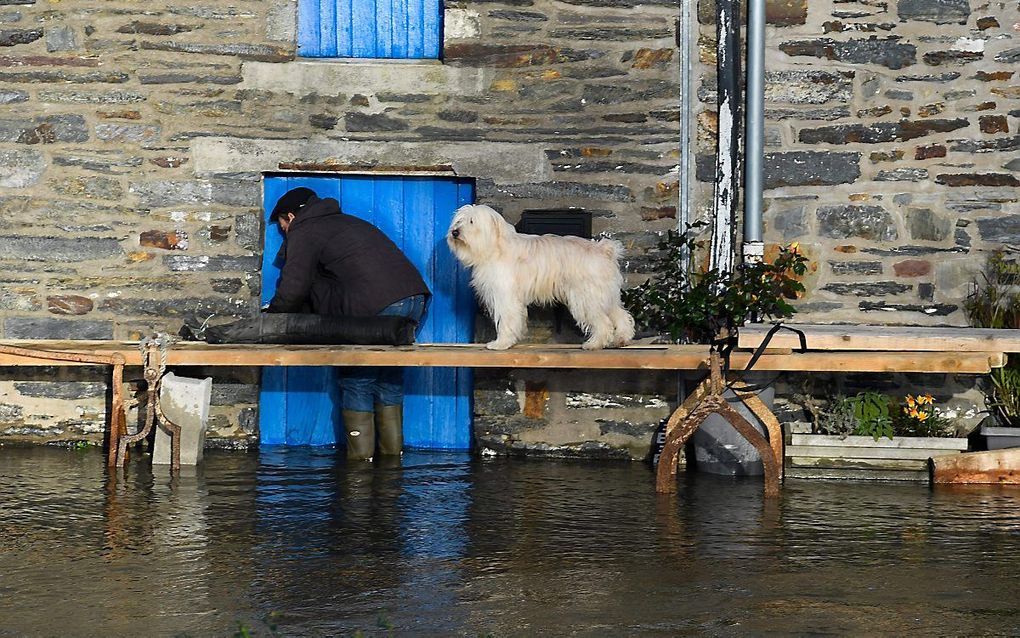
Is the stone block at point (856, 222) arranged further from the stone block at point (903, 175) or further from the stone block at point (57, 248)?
the stone block at point (57, 248)

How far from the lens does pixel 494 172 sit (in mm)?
8352

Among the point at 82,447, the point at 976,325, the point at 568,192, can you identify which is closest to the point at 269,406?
the point at 82,447

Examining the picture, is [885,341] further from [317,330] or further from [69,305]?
[69,305]

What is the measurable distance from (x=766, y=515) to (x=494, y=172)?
2.91 meters

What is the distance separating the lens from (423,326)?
28.4 ft

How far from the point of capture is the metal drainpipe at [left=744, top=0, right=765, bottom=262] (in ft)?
26.6

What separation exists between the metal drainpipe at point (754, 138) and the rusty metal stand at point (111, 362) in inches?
145

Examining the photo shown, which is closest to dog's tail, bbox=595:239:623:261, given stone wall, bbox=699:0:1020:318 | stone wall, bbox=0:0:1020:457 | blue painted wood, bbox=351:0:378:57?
stone wall, bbox=0:0:1020:457

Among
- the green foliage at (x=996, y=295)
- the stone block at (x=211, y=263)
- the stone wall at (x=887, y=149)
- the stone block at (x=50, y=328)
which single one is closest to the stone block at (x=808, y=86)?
the stone wall at (x=887, y=149)

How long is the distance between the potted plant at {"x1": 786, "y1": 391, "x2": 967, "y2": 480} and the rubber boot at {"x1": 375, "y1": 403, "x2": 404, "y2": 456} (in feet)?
7.57

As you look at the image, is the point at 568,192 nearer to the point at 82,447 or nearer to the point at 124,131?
the point at 124,131

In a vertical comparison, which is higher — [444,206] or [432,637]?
[444,206]

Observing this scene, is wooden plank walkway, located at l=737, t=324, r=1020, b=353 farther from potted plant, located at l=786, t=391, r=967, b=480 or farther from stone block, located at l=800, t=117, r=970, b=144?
stone block, located at l=800, t=117, r=970, b=144

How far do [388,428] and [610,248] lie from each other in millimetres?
1740
